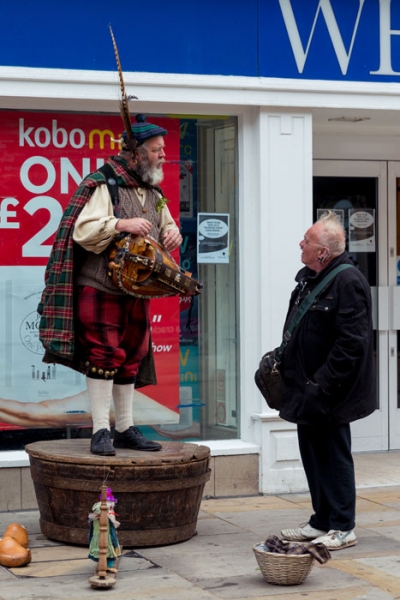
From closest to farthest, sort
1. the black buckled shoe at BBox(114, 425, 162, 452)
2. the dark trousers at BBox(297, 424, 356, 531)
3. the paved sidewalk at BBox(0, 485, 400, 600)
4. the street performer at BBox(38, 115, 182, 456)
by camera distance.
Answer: the paved sidewalk at BBox(0, 485, 400, 600), the dark trousers at BBox(297, 424, 356, 531), the street performer at BBox(38, 115, 182, 456), the black buckled shoe at BBox(114, 425, 162, 452)

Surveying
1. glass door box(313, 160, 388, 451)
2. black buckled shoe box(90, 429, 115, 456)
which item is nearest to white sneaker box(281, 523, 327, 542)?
black buckled shoe box(90, 429, 115, 456)

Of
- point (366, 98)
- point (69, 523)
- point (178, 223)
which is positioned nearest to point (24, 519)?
point (69, 523)

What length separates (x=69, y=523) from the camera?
21.3ft

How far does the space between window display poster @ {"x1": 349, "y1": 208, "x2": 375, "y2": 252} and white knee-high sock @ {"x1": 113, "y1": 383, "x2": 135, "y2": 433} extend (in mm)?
3213

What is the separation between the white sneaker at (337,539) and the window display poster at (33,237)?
206 cm

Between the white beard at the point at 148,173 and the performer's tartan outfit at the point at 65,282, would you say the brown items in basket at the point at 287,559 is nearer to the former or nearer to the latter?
the performer's tartan outfit at the point at 65,282

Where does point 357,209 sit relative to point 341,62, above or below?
below

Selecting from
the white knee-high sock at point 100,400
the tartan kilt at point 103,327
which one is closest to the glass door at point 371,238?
the tartan kilt at point 103,327

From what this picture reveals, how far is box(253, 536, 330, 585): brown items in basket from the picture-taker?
5.58m

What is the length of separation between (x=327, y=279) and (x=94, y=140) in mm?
2226

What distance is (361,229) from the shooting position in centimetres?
945

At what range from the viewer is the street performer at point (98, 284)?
6574 millimetres

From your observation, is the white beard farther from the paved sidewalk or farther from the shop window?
the paved sidewalk

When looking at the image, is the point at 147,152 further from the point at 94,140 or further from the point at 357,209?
the point at 357,209
